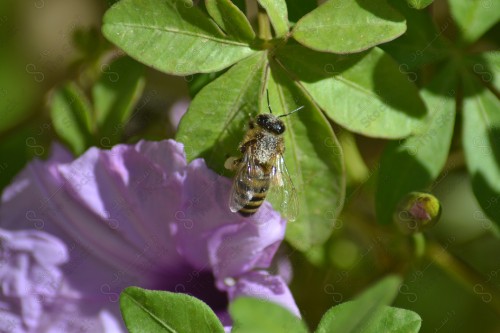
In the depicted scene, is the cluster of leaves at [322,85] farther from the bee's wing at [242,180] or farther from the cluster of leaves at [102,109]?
the cluster of leaves at [102,109]

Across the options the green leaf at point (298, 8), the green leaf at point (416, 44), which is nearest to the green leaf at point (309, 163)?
the green leaf at point (298, 8)

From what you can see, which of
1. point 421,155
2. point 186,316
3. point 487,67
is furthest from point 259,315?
point 487,67

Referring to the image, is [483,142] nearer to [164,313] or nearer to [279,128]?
[279,128]

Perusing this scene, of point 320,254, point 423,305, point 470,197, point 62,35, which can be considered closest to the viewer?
point 320,254

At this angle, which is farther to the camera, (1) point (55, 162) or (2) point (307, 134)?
(1) point (55, 162)

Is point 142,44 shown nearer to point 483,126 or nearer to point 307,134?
point 307,134

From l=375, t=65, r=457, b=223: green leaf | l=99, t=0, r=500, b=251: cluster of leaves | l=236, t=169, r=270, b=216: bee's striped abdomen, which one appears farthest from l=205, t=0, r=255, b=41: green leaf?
l=375, t=65, r=457, b=223: green leaf

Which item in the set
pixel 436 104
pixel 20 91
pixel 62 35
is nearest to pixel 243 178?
pixel 436 104
